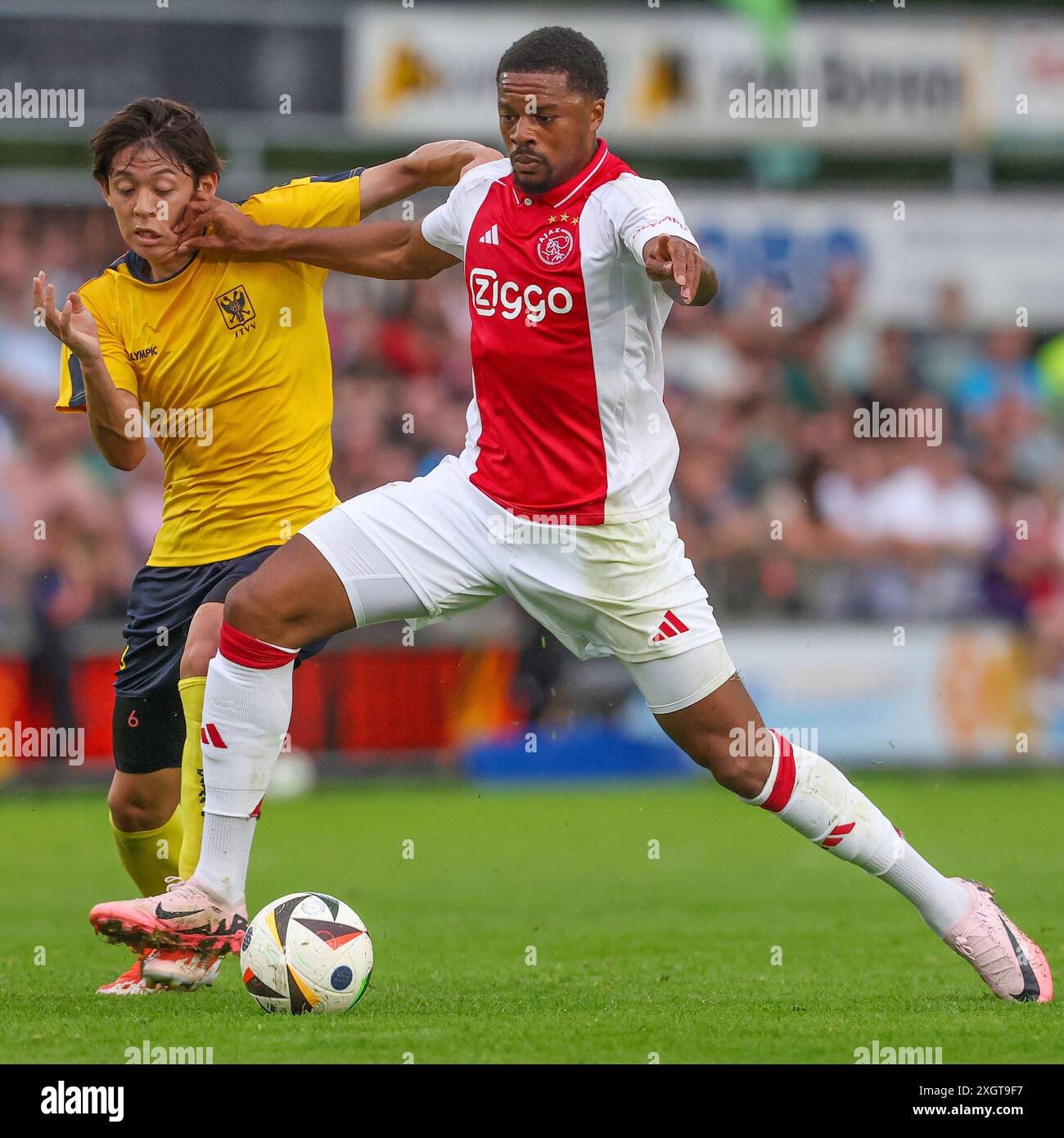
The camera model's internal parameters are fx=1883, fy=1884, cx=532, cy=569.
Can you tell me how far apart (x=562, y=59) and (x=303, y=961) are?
2824mm

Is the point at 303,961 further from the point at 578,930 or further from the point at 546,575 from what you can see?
the point at 578,930

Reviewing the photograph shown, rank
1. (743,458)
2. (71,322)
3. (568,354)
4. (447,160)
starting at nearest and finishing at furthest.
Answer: (568,354)
(71,322)
(447,160)
(743,458)

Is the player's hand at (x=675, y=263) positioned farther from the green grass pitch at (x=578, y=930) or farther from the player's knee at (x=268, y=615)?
the green grass pitch at (x=578, y=930)

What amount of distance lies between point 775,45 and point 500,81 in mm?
12315

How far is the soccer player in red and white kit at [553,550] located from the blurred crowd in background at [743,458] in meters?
8.05

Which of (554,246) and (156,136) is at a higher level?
(156,136)

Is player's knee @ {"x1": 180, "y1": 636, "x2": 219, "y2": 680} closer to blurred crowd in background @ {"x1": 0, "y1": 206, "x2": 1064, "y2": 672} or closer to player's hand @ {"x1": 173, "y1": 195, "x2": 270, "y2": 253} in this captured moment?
player's hand @ {"x1": 173, "y1": 195, "x2": 270, "y2": 253}

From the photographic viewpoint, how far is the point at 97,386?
620 centimetres

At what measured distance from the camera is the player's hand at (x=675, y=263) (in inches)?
203

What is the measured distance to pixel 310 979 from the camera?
18.5 feet

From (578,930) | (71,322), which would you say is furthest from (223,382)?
(578,930)

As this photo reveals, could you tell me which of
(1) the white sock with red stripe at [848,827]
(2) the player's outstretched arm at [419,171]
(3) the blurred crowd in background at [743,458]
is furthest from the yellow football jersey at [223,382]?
(3) the blurred crowd in background at [743,458]

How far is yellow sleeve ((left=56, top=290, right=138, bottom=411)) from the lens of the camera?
21.5 ft

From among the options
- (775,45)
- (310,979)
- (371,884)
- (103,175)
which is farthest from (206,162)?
(775,45)
